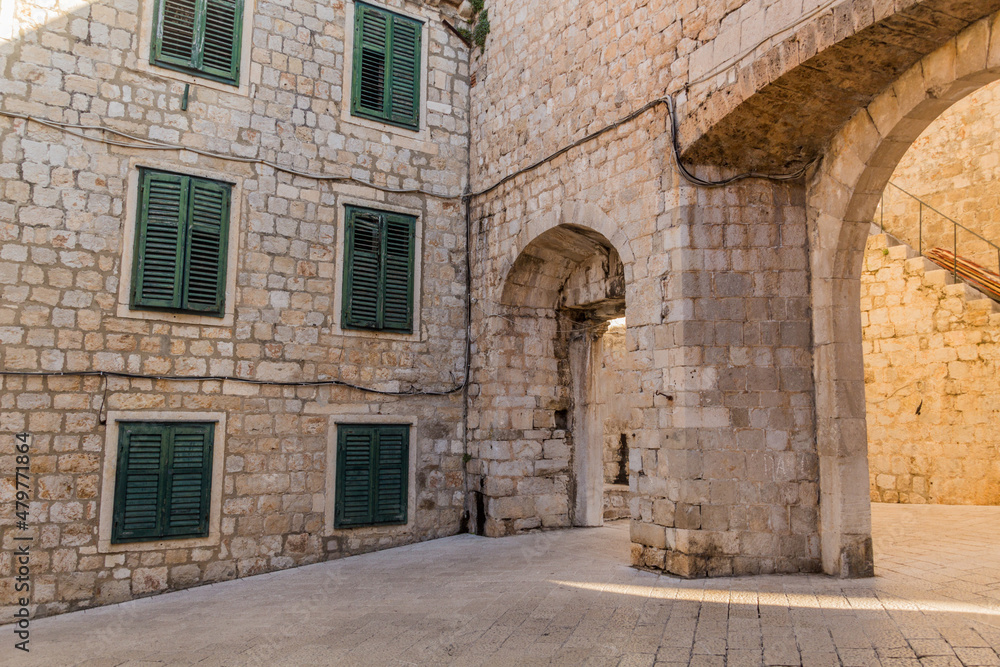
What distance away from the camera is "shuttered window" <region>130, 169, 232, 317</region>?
6.91 m

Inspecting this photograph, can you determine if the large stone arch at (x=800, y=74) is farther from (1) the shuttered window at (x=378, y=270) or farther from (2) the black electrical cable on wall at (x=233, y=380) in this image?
(2) the black electrical cable on wall at (x=233, y=380)

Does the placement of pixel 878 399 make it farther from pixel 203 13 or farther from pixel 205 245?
pixel 203 13

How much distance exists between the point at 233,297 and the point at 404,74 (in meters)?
3.53

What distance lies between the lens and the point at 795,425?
19.9 feet

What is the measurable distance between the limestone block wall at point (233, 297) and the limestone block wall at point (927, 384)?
6095 mm

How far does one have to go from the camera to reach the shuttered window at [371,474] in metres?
7.78

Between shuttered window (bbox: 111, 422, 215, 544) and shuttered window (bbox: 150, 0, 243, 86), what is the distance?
12.2ft

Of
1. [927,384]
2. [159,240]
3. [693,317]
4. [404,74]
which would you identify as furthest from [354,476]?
[927,384]

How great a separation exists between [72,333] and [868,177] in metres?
7.18

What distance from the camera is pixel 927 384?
9.49m

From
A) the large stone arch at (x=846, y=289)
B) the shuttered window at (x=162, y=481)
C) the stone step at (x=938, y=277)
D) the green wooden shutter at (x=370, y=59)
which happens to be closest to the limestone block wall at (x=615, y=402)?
the stone step at (x=938, y=277)

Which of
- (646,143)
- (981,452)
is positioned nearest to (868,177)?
(646,143)

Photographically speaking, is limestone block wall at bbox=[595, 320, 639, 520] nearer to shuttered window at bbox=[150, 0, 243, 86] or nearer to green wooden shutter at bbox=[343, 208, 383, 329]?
green wooden shutter at bbox=[343, 208, 383, 329]

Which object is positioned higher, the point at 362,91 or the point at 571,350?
the point at 362,91
